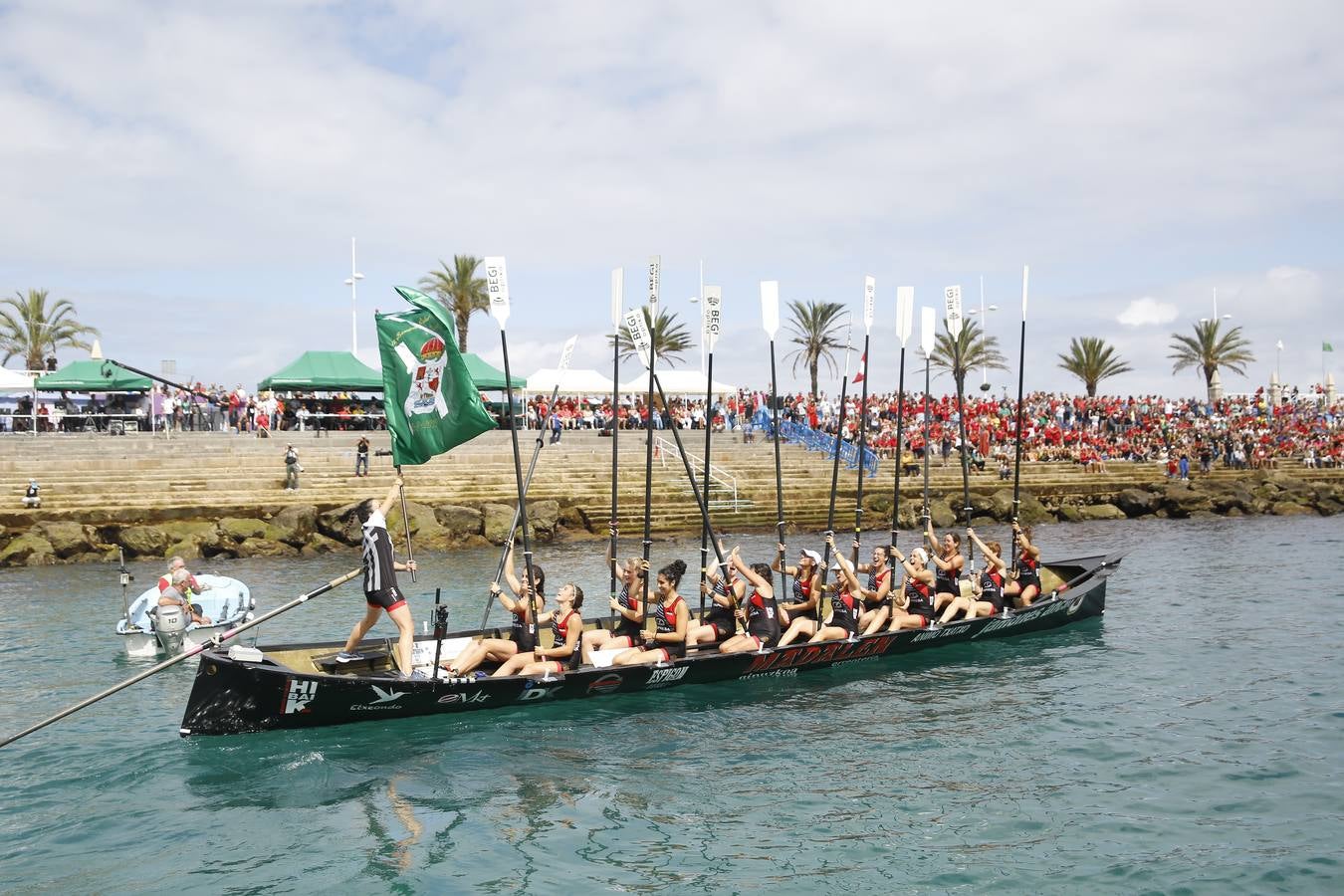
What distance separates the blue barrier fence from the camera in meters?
40.9

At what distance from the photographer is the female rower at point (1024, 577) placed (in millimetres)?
18984

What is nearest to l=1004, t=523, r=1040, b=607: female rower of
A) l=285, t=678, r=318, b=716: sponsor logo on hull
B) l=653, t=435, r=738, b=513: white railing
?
l=285, t=678, r=318, b=716: sponsor logo on hull

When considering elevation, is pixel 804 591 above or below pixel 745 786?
above

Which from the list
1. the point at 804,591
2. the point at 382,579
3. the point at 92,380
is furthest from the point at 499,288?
the point at 92,380

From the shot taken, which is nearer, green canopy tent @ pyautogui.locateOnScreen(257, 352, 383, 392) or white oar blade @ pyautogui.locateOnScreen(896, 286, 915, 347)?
white oar blade @ pyautogui.locateOnScreen(896, 286, 915, 347)

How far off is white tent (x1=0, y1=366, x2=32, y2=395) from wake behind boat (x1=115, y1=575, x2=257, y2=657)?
877 inches

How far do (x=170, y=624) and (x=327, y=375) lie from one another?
23.5m

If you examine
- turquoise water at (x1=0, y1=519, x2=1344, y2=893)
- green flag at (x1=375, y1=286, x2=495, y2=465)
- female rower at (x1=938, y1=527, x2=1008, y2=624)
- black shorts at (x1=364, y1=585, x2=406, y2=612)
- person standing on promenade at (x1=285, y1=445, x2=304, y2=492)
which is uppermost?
green flag at (x1=375, y1=286, x2=495, y2=465)

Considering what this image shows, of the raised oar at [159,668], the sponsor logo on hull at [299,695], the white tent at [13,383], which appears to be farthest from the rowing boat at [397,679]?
the white tent at [13,383]

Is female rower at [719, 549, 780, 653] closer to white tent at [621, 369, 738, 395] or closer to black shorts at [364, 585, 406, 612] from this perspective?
black shorts at [364, 585, 406, 612]

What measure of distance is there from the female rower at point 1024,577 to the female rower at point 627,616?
7509 mm

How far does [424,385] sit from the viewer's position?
14.0 m

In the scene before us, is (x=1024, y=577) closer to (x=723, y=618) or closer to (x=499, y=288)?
(x=723, y=618)

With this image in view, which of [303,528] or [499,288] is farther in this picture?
[303,528]
